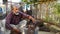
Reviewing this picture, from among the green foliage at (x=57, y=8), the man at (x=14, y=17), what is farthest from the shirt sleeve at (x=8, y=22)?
the green foliage at (x=57, y=8)

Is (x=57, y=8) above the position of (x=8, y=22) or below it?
above

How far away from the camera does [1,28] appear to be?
106 centimetres

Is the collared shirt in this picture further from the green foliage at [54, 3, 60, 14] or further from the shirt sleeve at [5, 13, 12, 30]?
the green foliage at [54, 3, 60, 14]

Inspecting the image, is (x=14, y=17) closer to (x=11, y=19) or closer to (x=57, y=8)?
(x=11, y=19)

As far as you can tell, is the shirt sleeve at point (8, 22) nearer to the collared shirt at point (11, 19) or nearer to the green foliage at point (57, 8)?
the collared shirt at point (11, 19)

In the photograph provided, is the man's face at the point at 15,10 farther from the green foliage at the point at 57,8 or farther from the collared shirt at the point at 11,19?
the green foliage at the point at 57,8

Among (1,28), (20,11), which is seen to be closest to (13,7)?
(20,11)

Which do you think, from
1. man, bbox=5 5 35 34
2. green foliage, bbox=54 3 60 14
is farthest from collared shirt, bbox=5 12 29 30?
green foliage, bbox=54 3 60 14

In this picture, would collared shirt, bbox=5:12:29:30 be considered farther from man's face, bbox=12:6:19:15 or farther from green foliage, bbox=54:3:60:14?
green foliage, bbox=54:3:60:14

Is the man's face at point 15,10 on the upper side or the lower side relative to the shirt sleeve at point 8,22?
upper

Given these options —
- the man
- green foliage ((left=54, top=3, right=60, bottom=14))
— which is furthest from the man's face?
green foliage ((left=54, top=3, right=60, bottom=14))

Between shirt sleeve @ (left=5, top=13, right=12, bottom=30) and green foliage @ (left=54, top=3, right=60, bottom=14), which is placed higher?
green foliage @ (left=54, top=3, right=60, bottom=14)

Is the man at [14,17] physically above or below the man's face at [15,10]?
below

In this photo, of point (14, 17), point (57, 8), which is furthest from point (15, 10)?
point (57, 8)
